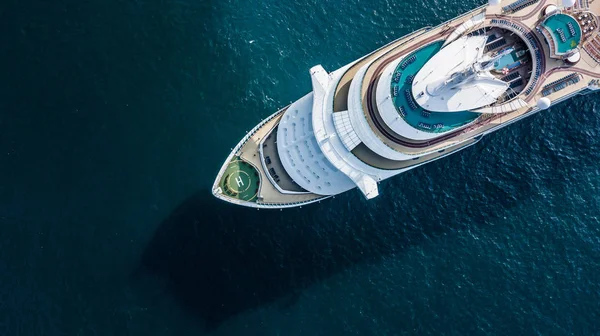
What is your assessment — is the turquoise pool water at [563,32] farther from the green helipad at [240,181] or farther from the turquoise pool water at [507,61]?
the green helipad at [240,181]

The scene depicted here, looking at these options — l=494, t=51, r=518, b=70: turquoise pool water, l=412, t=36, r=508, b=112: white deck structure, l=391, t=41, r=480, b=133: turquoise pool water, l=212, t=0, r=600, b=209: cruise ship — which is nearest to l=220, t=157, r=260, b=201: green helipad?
l=212, t=0, r=600, b=209: cruise ship

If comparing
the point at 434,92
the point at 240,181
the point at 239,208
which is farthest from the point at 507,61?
the point at 239,208

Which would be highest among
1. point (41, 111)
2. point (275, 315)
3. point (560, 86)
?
point (41, 111)

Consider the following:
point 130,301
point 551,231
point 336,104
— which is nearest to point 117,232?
point 130,301

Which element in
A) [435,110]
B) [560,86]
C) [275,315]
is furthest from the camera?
[275,315]

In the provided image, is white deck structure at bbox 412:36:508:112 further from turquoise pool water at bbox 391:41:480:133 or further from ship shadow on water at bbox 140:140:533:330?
ship shadow on water at bbox 140:140:533:330

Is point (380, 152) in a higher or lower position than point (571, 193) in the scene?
higher

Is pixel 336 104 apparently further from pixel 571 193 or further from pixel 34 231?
pixel 34 231
